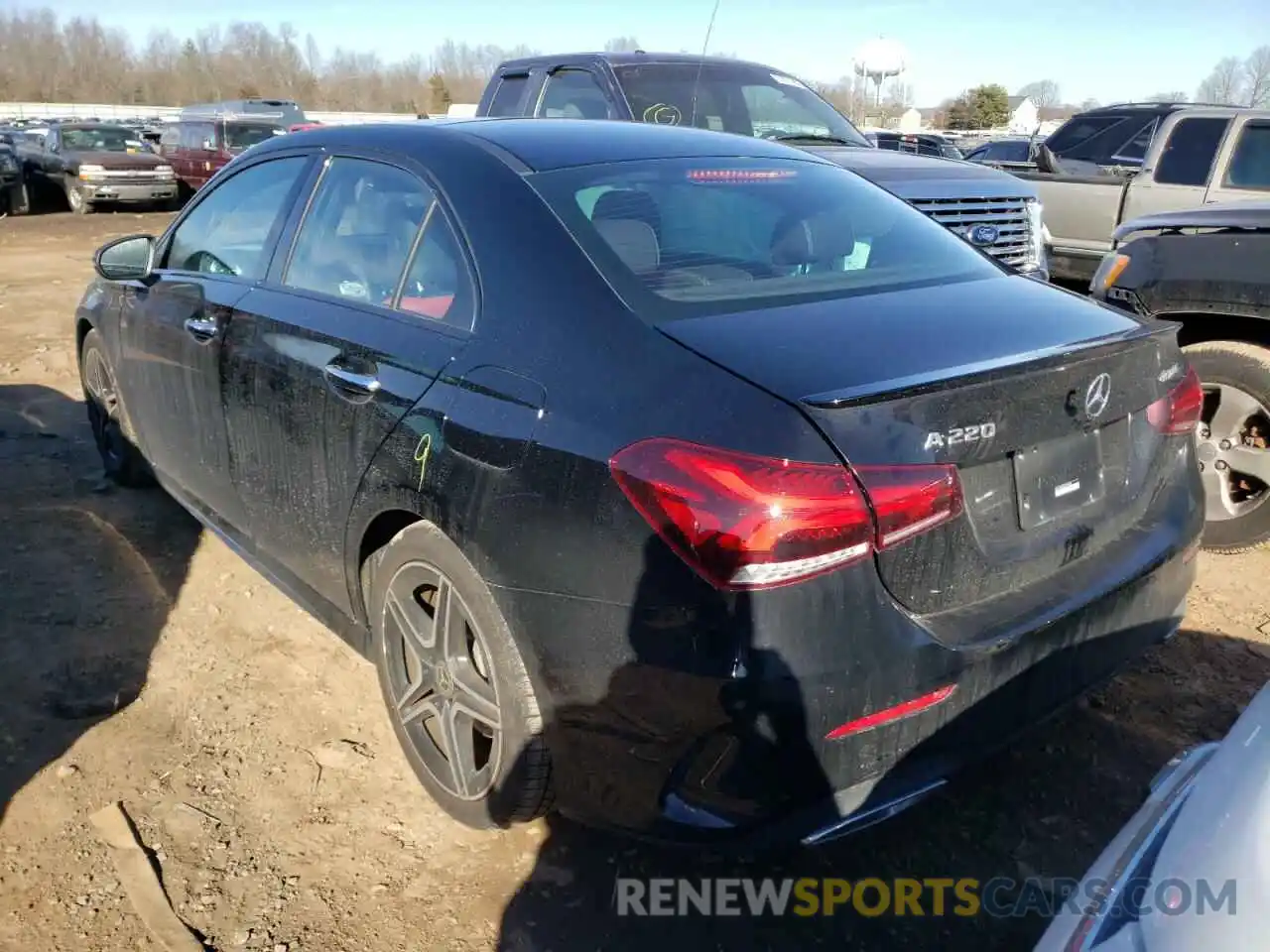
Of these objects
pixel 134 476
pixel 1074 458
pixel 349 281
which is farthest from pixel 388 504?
pixel 134 476

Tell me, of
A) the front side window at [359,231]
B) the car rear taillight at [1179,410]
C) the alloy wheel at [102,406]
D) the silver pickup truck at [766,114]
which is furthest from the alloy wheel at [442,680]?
the silver pickup truck at [766,114]

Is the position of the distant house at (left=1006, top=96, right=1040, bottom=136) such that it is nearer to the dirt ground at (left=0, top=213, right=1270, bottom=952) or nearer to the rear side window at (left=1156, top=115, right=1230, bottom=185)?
the rear side window at (left=1156, top=115, right=1230, bottom=185)

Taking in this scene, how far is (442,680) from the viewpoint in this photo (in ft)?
9.02

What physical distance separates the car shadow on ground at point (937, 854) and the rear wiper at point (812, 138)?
4.45 meters

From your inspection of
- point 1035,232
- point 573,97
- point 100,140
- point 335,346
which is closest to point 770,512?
point 335,346

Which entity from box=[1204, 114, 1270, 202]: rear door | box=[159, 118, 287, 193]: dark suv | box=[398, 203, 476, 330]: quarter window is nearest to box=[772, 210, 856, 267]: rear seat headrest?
box=[398, 203, 476, 330]: quarter window

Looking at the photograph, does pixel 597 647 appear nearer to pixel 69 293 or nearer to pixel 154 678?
pixel 154 678

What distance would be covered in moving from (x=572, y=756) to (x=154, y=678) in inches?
76.3

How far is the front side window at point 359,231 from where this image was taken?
117 inches

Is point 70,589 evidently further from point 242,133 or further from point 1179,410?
point 242,133

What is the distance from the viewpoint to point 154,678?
3.57m

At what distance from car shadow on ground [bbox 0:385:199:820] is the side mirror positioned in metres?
1.17

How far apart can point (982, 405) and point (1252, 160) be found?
780 cm

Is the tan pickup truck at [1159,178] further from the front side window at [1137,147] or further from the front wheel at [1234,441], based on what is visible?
the front wheel at [1234,441]
